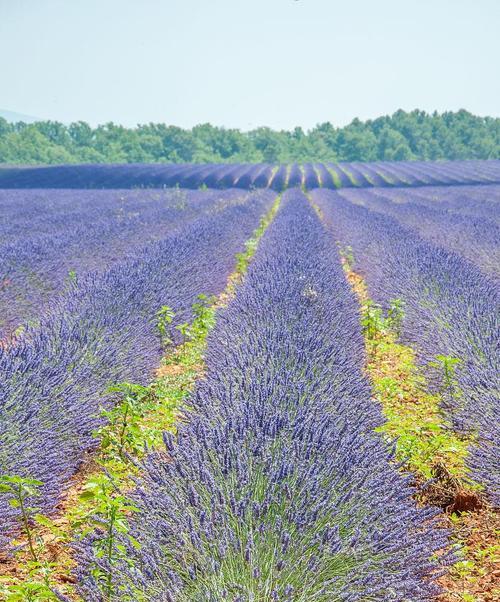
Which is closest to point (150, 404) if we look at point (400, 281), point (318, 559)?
point (318, 559)

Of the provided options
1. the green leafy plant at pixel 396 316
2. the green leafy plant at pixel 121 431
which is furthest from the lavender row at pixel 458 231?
the green leafy plant at pixel 121 431

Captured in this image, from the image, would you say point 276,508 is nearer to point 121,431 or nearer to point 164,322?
point 121,431

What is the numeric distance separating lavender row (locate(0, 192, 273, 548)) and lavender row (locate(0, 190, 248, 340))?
0.84 metres

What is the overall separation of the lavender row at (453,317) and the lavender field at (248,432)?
0.07ft

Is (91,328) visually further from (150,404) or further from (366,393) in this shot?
(366,393)

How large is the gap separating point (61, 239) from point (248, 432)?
7.54m

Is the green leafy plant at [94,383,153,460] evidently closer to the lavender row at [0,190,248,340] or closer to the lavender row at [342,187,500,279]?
the lavender row at [0,190,248,340]

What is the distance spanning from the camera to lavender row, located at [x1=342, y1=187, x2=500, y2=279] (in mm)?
8273

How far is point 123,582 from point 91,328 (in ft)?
8.53

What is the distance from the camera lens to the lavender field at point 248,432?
191cm

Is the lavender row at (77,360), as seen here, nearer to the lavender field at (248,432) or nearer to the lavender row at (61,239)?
the lavender field at (248,432)

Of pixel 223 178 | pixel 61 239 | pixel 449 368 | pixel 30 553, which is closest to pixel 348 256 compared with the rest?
pixel 61 239

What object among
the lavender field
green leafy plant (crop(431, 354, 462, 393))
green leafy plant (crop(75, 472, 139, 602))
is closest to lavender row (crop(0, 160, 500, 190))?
the lavender field

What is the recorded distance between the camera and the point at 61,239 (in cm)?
923
